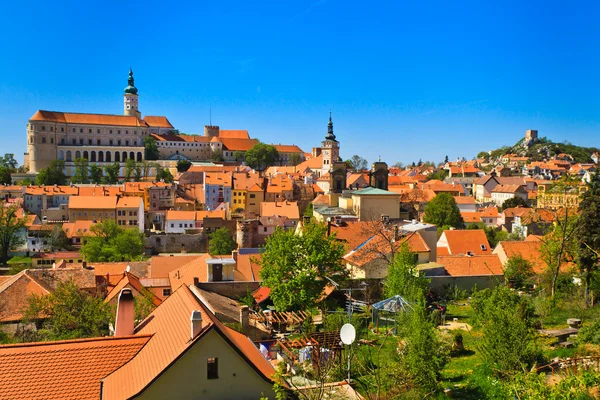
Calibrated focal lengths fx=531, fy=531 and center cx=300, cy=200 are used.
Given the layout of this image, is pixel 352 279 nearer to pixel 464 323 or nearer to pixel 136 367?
pixel 464 323

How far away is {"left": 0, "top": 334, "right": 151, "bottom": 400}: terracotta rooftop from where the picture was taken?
28.9ft

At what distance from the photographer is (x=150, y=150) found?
118062 mm

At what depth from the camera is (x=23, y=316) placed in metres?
19.9

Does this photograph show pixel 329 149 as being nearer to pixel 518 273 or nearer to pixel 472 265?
pixel 472 265

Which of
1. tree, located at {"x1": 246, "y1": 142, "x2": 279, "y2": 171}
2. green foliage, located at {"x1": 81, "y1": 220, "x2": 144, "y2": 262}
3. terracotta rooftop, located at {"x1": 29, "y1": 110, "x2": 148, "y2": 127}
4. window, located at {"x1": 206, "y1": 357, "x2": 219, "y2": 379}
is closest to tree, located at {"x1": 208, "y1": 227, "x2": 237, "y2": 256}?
green foliage, located at {"x1": 81, "y1": 220, "x2": 144, "y2": 262}

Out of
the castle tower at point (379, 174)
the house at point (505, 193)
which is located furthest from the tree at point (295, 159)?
the castle tower at point (379, 174)

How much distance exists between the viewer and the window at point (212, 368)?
950 centimetres

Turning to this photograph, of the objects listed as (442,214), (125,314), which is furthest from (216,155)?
(125,314)

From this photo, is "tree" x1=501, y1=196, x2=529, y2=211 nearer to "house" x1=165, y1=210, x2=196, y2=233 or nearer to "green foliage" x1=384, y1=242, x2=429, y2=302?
"house" x1=165, y1=210, x2=196, y2=233

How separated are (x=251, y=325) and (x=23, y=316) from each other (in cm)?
880

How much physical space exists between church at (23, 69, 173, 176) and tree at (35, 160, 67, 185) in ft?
18.9

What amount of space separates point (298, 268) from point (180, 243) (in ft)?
144

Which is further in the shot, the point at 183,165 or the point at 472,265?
the point at 183,165

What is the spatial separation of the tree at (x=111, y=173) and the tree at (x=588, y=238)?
301 feet
